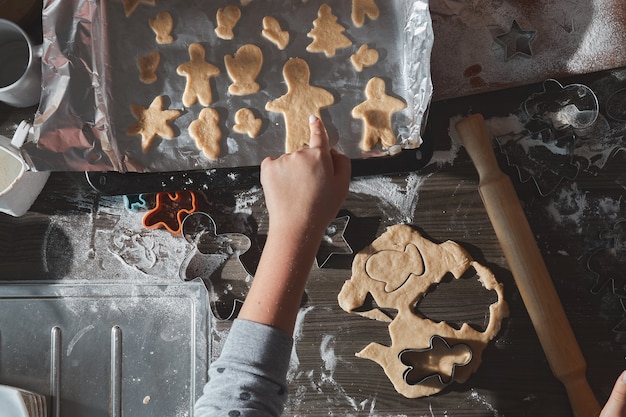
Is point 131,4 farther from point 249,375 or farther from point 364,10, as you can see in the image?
point 249,375

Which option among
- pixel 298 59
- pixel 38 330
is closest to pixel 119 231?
pixel 38 330

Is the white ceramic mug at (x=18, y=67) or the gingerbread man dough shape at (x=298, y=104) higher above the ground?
the white ceramic mug at (x=18, y=67)

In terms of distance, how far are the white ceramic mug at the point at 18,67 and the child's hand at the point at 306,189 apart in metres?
0.45

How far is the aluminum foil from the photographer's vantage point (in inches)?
37.5

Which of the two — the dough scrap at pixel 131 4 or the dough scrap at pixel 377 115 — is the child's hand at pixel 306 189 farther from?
the dough scrap at pixel 131 4

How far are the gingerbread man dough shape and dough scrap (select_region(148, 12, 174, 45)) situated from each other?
208mm

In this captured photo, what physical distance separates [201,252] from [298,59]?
366 mm

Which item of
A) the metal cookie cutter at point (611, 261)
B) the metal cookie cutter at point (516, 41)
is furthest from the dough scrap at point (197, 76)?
the metal cookie cutter at point (611, 261)

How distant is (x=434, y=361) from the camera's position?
969 mm

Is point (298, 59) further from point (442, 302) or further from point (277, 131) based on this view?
point (442, 302)

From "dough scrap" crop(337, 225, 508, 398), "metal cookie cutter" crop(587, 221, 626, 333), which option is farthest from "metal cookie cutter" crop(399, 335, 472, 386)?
"metal cookie cutter" crop(587, 221, 626, 333)

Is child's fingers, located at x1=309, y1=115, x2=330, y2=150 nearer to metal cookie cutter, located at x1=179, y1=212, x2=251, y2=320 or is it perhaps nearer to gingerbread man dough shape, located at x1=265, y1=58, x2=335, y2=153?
gingerbread man dough shape, located at x1=265, y1=58, x2=335, y2=153

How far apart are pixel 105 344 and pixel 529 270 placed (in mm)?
721

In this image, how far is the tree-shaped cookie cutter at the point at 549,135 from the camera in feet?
3.19
